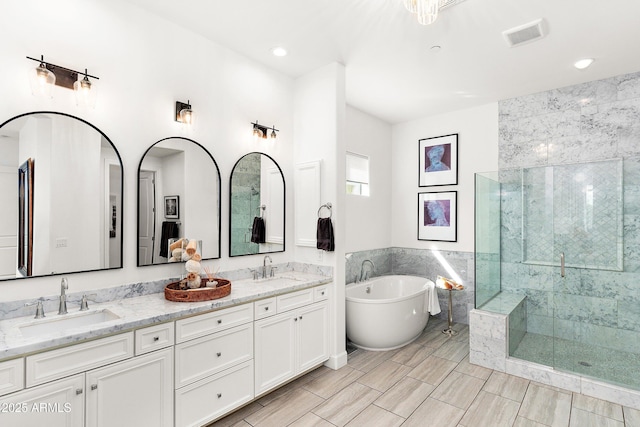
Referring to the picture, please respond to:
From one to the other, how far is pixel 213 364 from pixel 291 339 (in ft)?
2.49

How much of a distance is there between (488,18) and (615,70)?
1.98 m

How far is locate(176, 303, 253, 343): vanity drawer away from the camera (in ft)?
6.94

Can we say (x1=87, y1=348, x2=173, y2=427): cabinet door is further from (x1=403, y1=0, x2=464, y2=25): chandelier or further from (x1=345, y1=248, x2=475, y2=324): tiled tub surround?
(x1=345, y1=248, x2=475, y2=324): tiled tub surround

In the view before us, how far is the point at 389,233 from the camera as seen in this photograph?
5309 mm

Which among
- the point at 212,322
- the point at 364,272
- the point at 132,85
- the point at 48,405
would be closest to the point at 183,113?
the point at 132,85

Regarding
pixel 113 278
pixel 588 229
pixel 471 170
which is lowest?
pixel 113 278

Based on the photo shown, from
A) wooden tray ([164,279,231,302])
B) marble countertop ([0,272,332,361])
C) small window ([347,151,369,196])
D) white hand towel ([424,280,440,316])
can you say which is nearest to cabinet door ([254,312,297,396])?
marble countertop ([0,272,332,361])

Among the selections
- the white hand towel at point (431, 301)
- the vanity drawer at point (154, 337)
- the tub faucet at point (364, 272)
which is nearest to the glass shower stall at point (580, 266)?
the white hand towel at point (431, 301)

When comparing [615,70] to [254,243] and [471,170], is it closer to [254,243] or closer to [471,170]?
[471,170]

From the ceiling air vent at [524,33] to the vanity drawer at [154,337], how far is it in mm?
3398

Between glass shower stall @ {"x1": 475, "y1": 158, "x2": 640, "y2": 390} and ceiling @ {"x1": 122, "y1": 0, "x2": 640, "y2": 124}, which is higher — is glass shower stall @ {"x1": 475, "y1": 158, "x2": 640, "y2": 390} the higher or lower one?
Result: the lower one

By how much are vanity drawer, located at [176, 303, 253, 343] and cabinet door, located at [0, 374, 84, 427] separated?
55cm

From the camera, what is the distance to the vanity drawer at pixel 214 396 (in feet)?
6.94

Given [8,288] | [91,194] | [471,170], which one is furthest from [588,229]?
[8,288]
